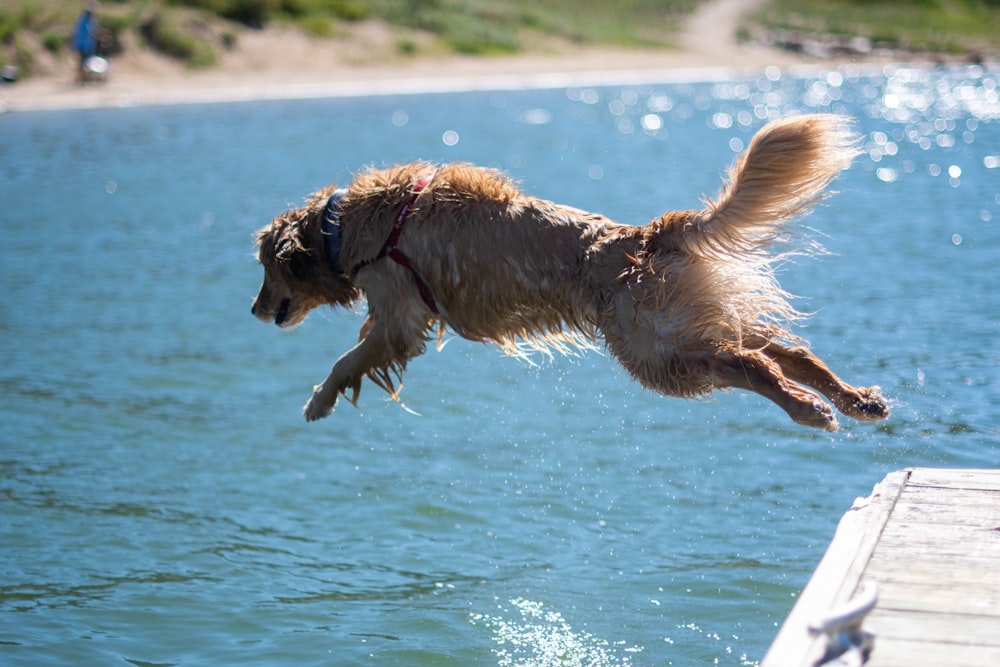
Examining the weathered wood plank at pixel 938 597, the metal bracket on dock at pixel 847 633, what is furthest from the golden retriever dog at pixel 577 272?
the metal bracket on dock at pixel 847 633

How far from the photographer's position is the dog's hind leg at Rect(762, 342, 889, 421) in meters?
5.17

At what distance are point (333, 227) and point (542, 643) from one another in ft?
7.72

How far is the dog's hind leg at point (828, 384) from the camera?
5.17m

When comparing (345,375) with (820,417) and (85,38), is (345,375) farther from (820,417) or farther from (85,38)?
(85,38)

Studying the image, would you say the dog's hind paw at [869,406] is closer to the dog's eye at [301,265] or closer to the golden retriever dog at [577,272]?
the golden retriever dog at [577,272]

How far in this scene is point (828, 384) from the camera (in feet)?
17.5

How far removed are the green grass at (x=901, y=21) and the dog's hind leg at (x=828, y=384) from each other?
52535mm

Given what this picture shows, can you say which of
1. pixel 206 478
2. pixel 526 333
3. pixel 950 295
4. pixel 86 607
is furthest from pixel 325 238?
pixel 950 295

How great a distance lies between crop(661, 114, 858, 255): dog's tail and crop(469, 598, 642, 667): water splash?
204 centimetres

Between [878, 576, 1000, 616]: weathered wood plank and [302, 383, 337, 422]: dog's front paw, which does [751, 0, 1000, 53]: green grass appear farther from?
[878, 576, 1000, 616]: weathered wood plank

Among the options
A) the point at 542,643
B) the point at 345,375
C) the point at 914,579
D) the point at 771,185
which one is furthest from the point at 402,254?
the point at 914,579

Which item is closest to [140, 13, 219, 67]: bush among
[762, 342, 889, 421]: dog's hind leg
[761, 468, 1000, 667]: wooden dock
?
[762, 342, 889, 421]: dog's hind leg

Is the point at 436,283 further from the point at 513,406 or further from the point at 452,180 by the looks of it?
the point at 513,406

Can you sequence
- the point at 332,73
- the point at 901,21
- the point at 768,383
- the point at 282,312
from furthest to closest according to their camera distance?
the point at 901,21 → the point at 332,73 → the point at 282,312 → the point at 768,383
